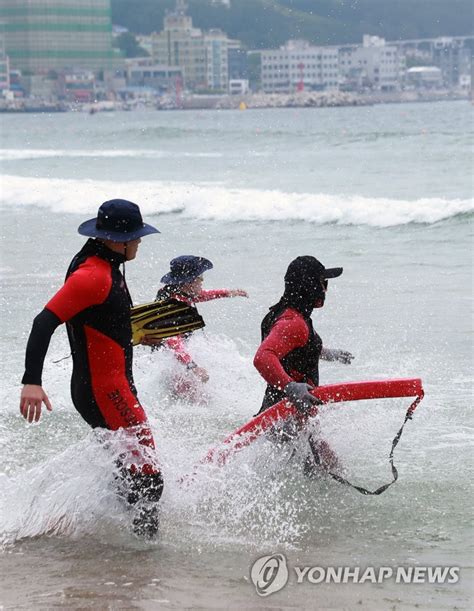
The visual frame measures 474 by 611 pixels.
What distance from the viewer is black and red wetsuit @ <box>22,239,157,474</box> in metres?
4.82

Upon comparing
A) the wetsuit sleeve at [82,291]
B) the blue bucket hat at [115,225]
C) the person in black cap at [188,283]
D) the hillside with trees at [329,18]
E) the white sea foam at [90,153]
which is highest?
the hillside with trees at [329,18]

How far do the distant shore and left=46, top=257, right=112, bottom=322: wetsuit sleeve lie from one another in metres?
112

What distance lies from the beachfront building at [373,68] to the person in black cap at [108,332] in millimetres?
92617

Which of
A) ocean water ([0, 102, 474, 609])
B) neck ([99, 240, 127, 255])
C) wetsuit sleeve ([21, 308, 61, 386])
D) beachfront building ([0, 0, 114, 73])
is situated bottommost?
ocean water ([0, 102, 474, 609])

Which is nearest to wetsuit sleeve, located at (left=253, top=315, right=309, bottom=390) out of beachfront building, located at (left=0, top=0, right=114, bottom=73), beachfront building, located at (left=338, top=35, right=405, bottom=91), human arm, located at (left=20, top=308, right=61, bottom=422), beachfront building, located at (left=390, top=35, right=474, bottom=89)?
human arm, located at (left=20, top=308, right=61, bottom=422)

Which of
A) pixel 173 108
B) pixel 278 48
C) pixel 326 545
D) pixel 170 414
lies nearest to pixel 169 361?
pixel 170 414

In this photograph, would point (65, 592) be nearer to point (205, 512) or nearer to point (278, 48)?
point (205, 512)

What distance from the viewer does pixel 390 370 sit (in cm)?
902

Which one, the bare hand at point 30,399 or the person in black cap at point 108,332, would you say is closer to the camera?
the bare hand at point 30,399

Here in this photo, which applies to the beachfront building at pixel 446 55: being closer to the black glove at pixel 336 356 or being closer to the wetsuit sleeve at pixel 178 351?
the wetsuit sleeve at pixel 178 351

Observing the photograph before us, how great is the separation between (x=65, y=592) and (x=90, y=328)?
109cm

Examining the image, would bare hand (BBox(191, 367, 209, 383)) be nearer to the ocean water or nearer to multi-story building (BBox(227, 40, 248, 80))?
the ocean water

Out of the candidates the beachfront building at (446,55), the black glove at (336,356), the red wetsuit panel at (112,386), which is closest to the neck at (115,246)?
the red wetsuit panel at (112,386)

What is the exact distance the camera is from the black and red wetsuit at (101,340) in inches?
190
